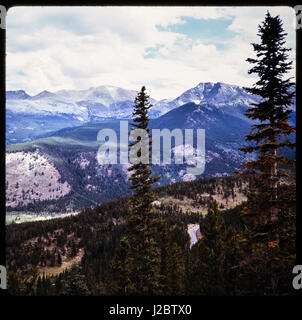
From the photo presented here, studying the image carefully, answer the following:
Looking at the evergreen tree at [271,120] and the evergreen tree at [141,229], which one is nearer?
the evergreen tree at [271,120]

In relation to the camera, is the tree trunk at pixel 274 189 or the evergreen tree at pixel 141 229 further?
the evergreen tree at pixel 141 229


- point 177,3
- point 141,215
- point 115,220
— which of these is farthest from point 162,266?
point 115,220

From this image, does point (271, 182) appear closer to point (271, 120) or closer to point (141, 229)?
point (271, 120)

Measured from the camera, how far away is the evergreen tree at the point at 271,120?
29.1 ft

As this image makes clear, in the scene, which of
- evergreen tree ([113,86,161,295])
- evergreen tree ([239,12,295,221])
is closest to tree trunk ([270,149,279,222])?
evergreen tree ([239,12,295,221])

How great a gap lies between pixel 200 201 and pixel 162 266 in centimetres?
13863

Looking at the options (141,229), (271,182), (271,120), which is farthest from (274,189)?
(141,229)

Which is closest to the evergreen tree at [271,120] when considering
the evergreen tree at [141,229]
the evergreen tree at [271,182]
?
the evergreen tree at [271,182]

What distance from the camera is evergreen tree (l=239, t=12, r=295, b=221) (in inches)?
349

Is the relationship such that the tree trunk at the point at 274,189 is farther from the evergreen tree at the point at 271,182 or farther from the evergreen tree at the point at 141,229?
the evergreen tree at the point at 141,229

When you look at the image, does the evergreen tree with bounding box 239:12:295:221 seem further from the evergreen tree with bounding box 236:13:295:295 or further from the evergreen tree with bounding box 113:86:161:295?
the evergreen tree with bounding box 113:86:161:295

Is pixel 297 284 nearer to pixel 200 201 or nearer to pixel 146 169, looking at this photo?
pixel 146 169

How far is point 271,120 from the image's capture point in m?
9.33
